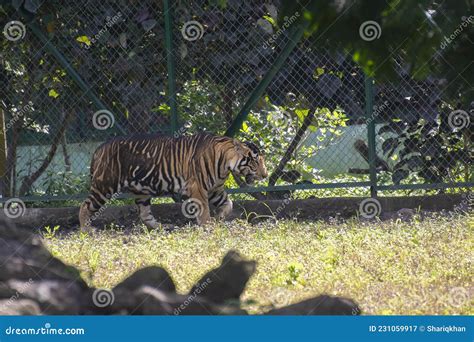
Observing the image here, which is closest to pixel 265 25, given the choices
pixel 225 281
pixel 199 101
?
pixel 199 101

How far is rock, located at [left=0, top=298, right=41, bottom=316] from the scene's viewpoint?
4116 millimetres

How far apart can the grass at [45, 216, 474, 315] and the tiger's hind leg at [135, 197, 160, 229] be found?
59cm

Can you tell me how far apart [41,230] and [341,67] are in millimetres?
3458

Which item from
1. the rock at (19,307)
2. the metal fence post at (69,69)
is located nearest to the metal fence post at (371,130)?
the metal fence post at (69,69)

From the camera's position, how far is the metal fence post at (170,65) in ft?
32.2

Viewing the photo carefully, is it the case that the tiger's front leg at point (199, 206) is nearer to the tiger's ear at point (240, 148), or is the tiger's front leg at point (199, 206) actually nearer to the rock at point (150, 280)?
the tiger's ear at point (240, 148)

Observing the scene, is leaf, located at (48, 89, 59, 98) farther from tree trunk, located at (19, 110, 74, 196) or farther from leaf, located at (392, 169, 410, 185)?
leaf, located at (392, 169, 410, 185)

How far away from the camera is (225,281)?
181 inches

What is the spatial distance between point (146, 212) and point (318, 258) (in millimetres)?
3340

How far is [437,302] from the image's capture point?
4.77m

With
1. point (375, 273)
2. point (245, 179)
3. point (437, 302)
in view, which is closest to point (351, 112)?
point (245, 179)

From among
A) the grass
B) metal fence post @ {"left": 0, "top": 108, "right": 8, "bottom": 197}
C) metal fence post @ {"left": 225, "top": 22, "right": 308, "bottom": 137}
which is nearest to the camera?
the grass

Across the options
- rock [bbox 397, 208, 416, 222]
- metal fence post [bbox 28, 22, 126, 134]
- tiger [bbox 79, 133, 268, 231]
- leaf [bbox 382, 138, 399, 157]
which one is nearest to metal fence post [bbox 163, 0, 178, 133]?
tiger [bbox 79, 133, 268, 231]

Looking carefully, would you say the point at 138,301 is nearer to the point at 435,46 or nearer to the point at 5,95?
the point at 435,46
